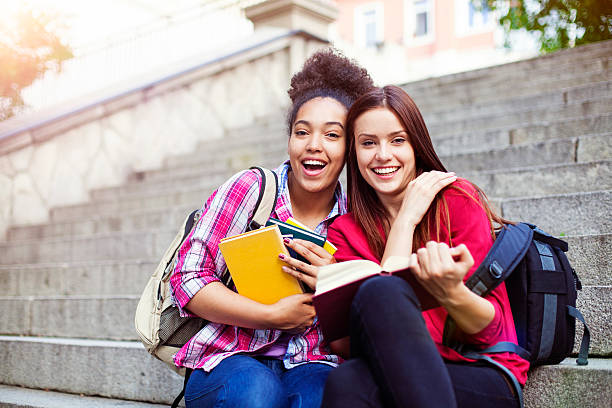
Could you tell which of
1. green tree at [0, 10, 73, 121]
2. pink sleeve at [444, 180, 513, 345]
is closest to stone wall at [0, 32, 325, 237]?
green tree at [0, 10, 73, 121]

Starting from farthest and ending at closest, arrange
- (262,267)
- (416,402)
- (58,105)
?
(58,105) < (262,267) < (416,402)

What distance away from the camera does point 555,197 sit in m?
2.79

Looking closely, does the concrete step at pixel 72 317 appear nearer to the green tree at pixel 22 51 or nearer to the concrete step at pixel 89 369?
the concrete step at pixel 89 369

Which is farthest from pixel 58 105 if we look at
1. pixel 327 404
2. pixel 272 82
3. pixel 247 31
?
pixel 327 404

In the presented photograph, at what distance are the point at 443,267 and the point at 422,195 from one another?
16.4 inches

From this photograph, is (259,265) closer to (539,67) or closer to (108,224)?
(108,224)

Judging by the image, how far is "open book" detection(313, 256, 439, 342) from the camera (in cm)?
157

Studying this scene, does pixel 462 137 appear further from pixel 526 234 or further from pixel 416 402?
pixel 416 402

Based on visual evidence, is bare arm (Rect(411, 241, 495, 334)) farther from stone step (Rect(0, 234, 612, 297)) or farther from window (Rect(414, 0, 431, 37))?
window (Rect(414, 0, 431, 37))

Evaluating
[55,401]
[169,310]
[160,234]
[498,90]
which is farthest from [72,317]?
[498,90]

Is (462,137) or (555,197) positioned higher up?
(462,137)

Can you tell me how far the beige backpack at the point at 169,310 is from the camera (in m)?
1.98

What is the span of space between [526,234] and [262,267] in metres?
0.85

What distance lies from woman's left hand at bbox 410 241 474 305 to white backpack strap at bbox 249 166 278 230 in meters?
0.66
